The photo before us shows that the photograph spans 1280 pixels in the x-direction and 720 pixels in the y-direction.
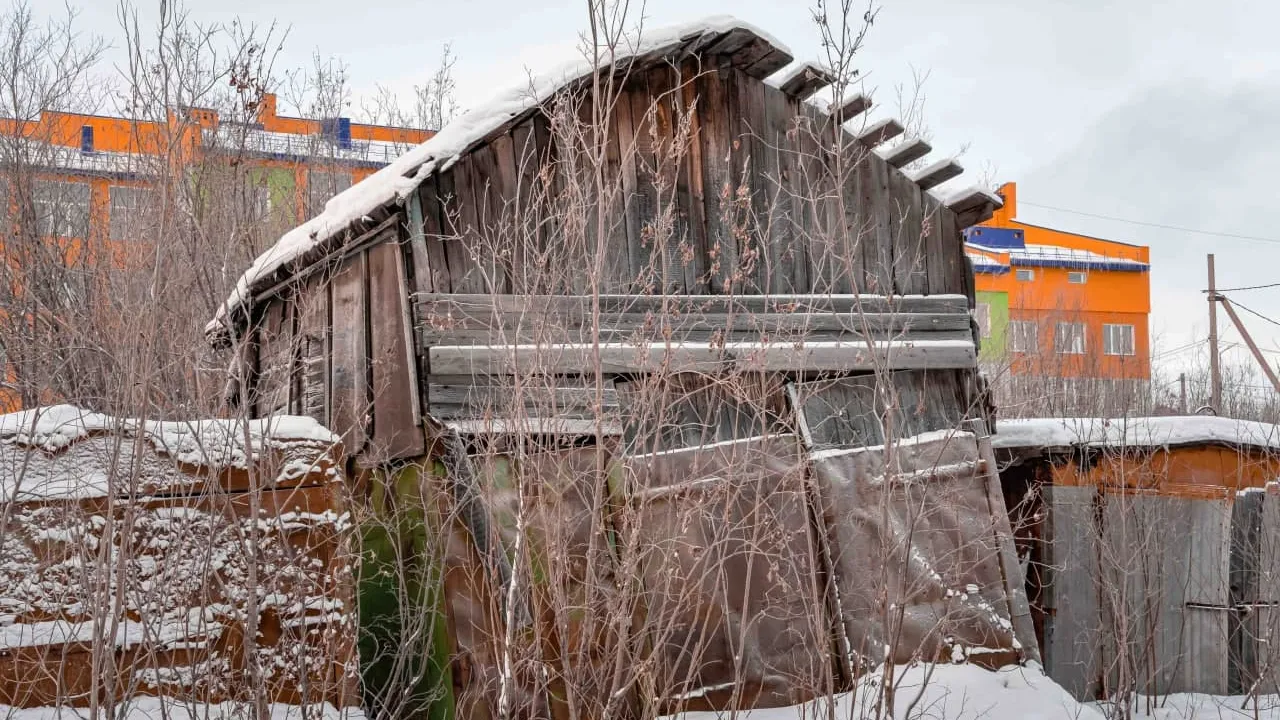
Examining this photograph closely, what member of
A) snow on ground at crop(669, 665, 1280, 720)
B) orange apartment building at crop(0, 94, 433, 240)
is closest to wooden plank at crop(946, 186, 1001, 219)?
snow on ground at crop(669, 665, 1280, 720)

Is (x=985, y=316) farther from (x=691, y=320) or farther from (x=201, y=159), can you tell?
(x=691, y=320)

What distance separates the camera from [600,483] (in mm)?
5305

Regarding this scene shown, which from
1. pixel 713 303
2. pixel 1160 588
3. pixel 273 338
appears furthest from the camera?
pixel 273 338

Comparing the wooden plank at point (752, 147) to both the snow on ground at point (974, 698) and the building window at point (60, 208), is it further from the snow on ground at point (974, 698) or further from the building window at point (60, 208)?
the building window at point (60, 208)

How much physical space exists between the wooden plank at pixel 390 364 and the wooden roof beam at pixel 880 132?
3917 mm

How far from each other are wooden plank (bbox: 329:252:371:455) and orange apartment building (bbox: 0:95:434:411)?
19.9 feet

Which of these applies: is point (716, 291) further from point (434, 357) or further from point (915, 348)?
point (434, 357)

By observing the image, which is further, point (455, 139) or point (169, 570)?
point (455, 139)

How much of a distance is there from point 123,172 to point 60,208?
2.30 m

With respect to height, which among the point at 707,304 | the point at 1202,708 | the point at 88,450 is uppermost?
the point at 707,304

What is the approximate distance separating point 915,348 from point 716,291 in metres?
1.72

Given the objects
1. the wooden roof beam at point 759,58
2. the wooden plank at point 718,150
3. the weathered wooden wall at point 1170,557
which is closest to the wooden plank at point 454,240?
the wooden plank at point 718,150

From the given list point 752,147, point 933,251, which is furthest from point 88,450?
point 933,251

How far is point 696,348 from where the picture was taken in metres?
8.16
